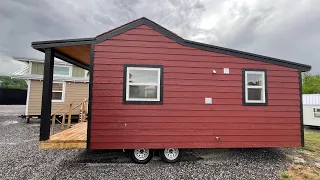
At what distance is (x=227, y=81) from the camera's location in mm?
3969

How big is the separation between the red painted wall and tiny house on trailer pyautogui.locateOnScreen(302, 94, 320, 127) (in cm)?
725

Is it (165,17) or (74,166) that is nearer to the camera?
(74,166)

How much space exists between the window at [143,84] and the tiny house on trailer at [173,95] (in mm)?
24

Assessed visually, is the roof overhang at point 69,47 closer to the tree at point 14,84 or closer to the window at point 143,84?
the window at point 143,84

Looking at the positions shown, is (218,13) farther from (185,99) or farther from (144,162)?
(144,162)

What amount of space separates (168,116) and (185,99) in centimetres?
60

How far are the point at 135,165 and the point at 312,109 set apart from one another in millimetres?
11069

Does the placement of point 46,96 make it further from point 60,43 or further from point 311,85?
point 311,85

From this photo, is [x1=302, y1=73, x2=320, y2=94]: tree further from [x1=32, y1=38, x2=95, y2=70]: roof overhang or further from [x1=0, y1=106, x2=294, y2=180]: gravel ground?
[x1=32, y1=38, x2=95, y2=70]: roof overhang

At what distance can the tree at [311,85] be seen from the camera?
2073 centimetres

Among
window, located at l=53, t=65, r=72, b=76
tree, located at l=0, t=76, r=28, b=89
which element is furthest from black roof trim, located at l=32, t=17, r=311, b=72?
tree, located at l=0, t=76, r=28, b=89

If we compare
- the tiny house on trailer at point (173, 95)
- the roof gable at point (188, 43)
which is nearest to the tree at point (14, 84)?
the tiny house on trailer at point (173, 95)

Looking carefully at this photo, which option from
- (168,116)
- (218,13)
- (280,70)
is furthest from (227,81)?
(218,13)

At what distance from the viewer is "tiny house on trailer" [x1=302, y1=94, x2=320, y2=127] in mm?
8883
